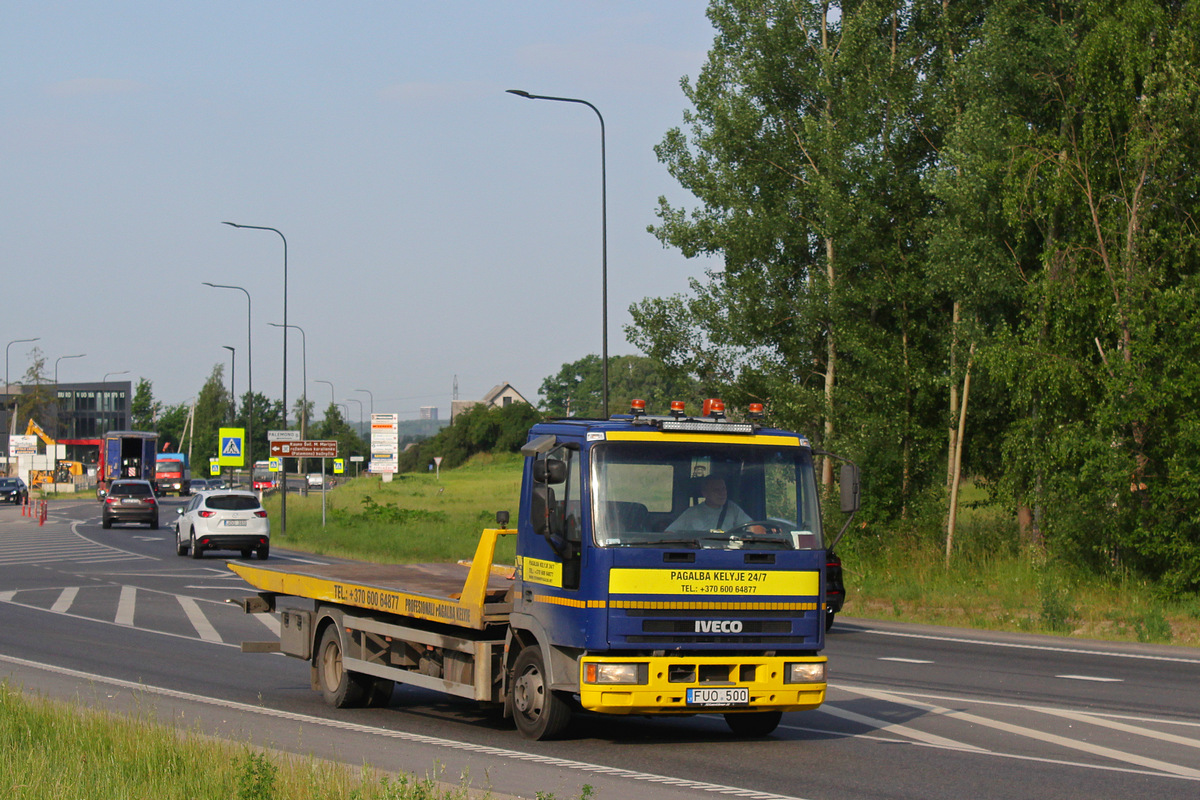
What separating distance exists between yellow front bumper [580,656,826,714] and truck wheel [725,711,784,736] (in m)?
0.88

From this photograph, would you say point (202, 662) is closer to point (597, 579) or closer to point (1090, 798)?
point (597, 579)

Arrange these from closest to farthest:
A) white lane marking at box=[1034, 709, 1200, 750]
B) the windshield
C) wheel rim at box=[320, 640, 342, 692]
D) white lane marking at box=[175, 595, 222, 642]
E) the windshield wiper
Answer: the windshield wiper < the windshield < white lane marking at box=[1034, 709, 1200, 750] < wheel rim at box=[320, 640, 342, 692] < white lane marking at box=[175, 595, 222, 642]

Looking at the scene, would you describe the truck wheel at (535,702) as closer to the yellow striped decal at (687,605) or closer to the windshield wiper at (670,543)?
the yellow striped decal at (687,605)

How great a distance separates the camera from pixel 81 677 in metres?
14.2

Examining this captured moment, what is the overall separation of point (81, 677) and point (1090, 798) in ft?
33.5

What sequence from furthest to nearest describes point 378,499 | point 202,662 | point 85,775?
point 378,499, point 202,662, point 85,775

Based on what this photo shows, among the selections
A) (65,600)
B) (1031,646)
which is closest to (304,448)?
(65,600)

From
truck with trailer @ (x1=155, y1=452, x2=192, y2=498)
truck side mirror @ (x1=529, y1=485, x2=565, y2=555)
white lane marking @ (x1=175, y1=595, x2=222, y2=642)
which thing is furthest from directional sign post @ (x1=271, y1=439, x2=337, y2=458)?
truck with trailer @ (x1=155, y1=452, x2=192, y2=498)

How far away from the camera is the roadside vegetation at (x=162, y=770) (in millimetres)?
7352

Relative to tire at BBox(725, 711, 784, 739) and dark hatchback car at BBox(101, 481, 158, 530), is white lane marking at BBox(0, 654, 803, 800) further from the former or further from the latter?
dark hatchback car at BBox(101, 481, 158, 530)

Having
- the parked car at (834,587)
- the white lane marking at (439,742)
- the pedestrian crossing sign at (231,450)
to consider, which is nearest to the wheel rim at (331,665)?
the white lane marking at (439,742)

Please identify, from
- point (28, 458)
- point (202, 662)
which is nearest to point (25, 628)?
point (202, 662)

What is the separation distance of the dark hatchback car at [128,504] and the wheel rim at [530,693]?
4647cm

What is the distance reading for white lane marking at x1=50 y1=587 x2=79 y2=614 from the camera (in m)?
22.4
